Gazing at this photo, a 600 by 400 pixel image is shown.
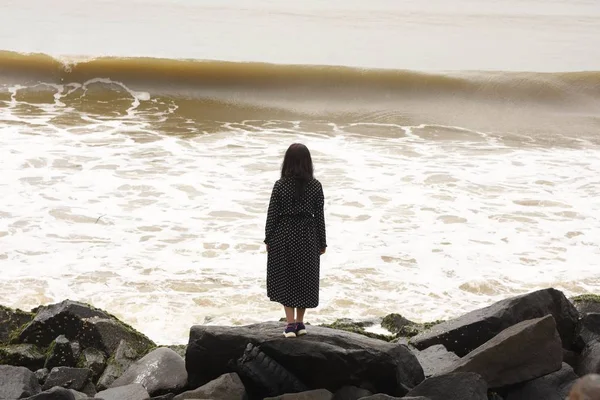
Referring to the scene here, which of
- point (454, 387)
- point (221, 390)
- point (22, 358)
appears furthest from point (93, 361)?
point (454, 387)

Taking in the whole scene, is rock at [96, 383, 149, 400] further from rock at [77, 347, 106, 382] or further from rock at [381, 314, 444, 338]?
rock at [381, 314, 444, 338]

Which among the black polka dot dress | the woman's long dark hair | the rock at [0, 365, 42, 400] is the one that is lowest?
the rock at [0, 365, 42, 400]

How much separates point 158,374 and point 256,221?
471 cm

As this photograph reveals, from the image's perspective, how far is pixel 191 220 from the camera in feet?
30.6

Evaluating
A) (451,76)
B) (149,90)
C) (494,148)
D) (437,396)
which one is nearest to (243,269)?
(437,396)

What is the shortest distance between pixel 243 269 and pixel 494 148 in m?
7.44

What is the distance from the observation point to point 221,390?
14.1 ft

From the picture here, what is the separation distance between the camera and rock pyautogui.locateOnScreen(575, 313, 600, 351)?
5.07 m

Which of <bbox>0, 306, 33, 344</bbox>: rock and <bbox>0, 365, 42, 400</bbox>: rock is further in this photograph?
<bbox>0, 306, 33, 344</bbox>: rock

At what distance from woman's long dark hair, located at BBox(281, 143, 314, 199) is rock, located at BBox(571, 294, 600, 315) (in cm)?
232

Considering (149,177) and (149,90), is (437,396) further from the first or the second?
(149,90)

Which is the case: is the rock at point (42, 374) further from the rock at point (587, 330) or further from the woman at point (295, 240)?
the rock at point (587, 330)

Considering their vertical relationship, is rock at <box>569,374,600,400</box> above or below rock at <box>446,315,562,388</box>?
above

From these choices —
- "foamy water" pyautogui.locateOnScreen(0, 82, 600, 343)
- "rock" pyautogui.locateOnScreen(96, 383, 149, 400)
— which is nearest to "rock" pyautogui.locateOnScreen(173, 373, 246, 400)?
"rock" pyautogui.locateOnScreen(96, 383, 149, 400)
